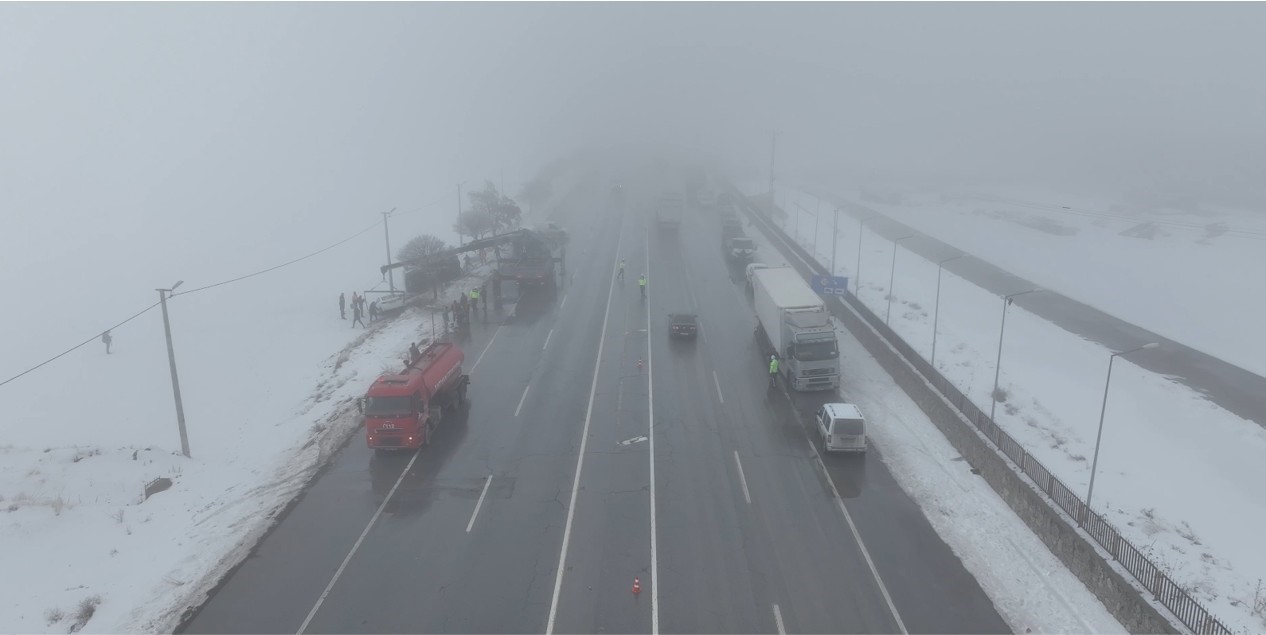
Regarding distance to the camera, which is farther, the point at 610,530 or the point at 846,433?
the point at 846,433

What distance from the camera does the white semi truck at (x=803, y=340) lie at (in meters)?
31.6

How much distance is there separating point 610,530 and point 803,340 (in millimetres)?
14387

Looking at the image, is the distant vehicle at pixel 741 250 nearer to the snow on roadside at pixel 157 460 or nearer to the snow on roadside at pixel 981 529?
the snow on roadside at pixel 157 460

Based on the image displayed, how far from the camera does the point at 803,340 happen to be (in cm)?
3166

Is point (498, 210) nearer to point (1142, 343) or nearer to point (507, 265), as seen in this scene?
point (507, 265)

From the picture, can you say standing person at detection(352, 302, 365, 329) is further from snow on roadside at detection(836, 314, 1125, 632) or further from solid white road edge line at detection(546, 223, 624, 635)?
snow on roadside at detection(836, 314, 1125, 632)

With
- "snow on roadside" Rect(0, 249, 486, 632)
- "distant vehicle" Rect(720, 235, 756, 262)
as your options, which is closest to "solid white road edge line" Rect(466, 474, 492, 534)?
"snow on roadside" Rect(0, 249, 486, 632)

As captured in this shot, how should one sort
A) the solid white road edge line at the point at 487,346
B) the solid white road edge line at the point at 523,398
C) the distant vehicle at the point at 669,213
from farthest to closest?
the distant vehicle at the point at 669,213 → the solid white road edge line at the point at 487,346 → the solid white road edge line at the point at 523,398

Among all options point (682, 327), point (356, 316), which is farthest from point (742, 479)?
point (356, 316)

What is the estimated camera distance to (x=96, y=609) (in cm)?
1772

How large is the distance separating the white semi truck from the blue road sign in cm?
605

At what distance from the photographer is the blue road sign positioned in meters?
41.0

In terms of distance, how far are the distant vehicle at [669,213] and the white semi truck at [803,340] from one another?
41.2 meters

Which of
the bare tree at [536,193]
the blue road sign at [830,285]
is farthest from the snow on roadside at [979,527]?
the bare tree at [536,193]
